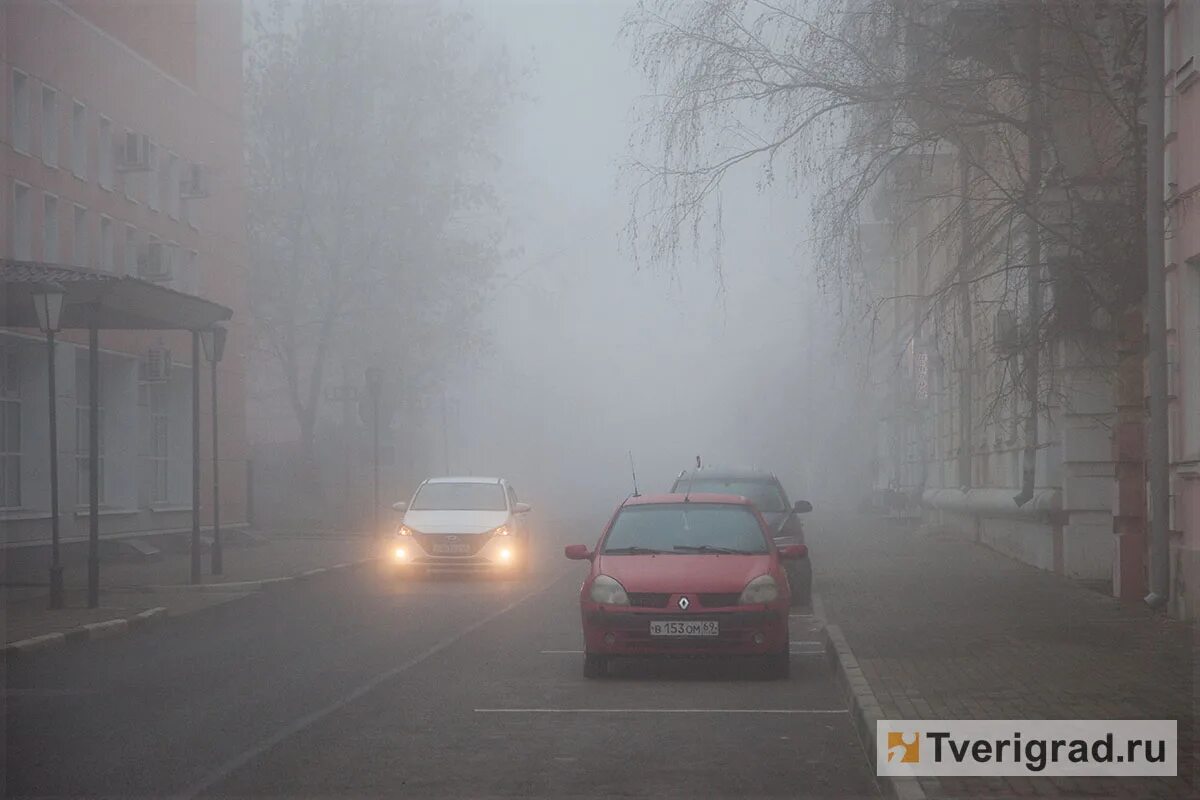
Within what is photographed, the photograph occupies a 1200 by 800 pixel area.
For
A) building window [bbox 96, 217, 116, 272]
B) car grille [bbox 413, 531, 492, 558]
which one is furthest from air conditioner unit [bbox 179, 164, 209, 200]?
car grille [bbox 413, 531, 492, 558]

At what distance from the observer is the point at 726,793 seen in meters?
9.26

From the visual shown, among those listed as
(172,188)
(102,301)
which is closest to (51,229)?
(172,188)

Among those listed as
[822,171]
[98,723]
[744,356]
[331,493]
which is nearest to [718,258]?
[822,171]

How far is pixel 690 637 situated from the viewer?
14.3 m

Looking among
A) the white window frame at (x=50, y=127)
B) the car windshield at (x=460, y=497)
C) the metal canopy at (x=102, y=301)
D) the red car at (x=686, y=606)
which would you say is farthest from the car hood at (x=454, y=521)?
the red car at (x=686, y=606)

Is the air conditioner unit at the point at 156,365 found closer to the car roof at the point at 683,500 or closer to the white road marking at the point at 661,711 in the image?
the car roof at the point at 683,500

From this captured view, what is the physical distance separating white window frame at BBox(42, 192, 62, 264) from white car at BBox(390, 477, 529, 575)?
875cm

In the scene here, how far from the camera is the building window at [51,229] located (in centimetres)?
3306

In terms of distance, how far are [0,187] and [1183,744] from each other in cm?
2559

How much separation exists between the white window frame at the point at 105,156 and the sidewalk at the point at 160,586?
24.8 feet

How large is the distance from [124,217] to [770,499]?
18.7m

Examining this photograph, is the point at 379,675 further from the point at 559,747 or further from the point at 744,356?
the point at 744,356

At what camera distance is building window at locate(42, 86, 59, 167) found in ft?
108

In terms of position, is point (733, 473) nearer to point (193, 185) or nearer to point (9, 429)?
point (9, 429)
